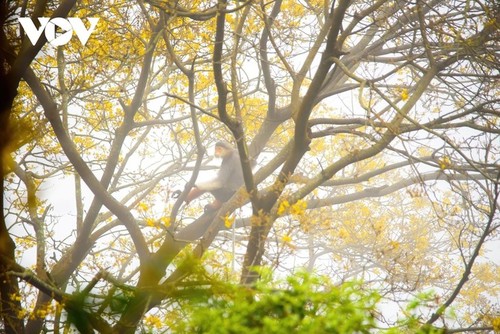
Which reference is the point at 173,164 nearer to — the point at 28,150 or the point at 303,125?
the point at 28,150

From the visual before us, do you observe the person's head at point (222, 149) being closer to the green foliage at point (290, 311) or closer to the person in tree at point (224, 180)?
the person in tree at point (224, 180)

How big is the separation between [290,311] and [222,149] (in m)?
4.45

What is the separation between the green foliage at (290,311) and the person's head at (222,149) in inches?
169

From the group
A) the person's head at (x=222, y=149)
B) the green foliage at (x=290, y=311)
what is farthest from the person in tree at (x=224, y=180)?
the green foliage at (x=290, y=311)

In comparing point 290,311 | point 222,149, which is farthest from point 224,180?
point 290,311

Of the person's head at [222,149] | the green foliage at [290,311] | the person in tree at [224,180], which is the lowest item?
the green foliage at [290,311]

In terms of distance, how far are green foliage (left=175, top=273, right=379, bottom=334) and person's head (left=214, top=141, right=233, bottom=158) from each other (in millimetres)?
4285

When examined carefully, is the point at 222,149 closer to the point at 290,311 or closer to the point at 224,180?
the point at 224,180

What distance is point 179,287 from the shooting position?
2055 millimetres

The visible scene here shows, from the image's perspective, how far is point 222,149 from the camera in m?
5.97

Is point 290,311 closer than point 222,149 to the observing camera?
Yes

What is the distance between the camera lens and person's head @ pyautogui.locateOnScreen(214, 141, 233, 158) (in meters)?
5.96

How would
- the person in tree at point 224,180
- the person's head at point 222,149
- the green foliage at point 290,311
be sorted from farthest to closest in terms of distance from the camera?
the person's head at point 222,149 → the person in tree at point 224,180 → the green foliage at point 290,311

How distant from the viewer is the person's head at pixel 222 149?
596 cm
